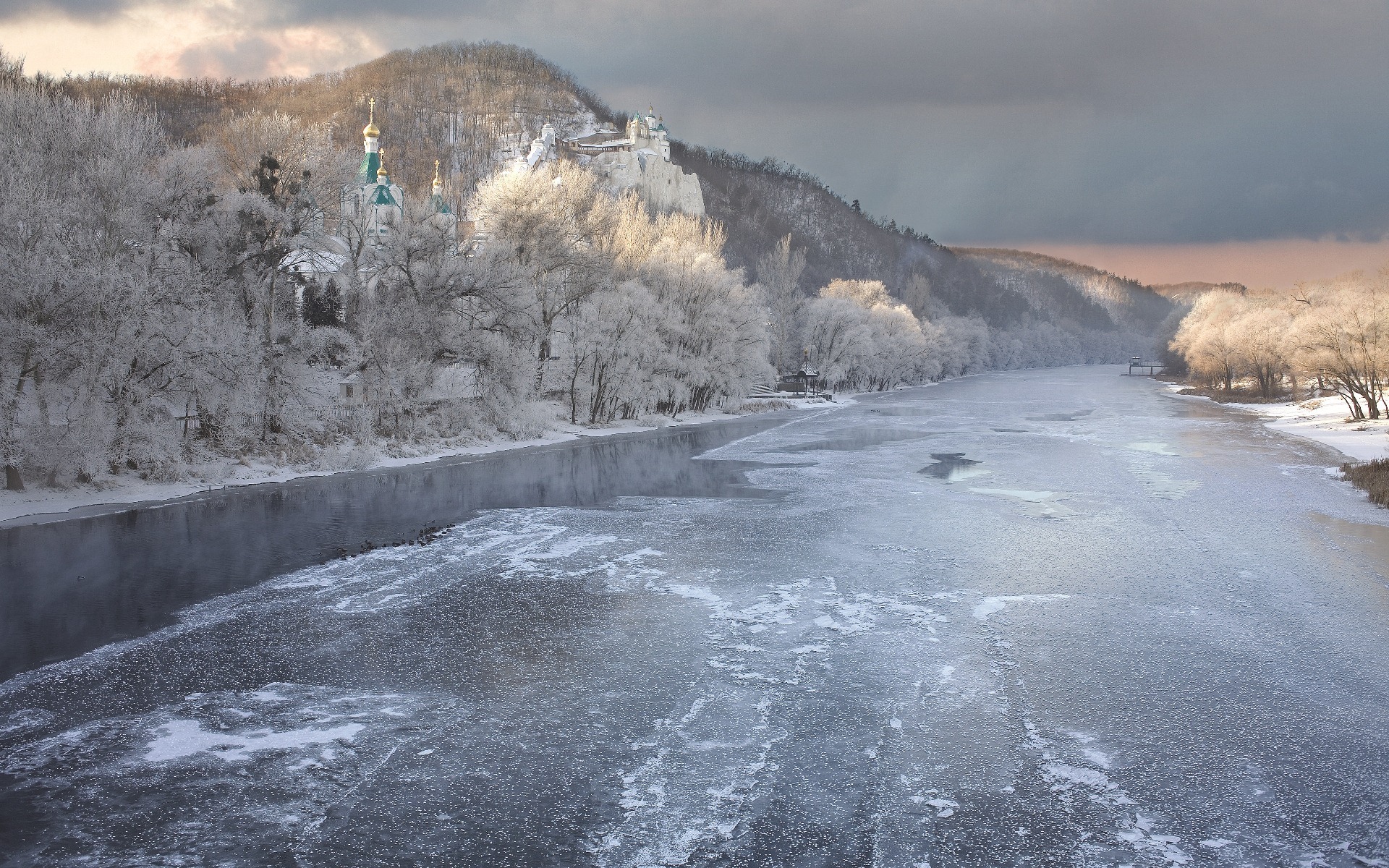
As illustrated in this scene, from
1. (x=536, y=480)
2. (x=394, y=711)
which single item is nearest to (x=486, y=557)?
(x=394, y=711)

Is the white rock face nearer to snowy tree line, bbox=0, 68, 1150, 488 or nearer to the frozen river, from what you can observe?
snowy tree line, bbox=0, 68, 1150, 488

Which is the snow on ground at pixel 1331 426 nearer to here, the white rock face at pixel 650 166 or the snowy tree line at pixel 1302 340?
the snowy tree line at pixel 1302 340

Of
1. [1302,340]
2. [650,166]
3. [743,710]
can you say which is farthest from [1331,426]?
[650,166]

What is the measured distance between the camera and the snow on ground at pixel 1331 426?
94.0ft

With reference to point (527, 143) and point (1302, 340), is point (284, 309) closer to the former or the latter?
point (1302, 340)

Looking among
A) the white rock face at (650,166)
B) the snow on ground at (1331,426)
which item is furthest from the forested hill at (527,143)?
the snow on ground at (1331,426)

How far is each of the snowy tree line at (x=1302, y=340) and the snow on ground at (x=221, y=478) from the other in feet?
108

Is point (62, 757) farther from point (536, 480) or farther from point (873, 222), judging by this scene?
point (873, 222)

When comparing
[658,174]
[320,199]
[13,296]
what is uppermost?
[658,174]

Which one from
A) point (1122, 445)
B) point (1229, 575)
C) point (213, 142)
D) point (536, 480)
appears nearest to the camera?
point (1229, 575)

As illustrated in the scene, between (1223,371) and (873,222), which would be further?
(873,222)

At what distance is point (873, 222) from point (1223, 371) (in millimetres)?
120610

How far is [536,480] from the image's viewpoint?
22203 millimetres

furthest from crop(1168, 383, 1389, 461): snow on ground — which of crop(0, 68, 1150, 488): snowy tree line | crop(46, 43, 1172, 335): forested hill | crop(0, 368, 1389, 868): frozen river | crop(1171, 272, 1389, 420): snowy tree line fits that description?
crop(46, 43, 1172, 335): forested hill
